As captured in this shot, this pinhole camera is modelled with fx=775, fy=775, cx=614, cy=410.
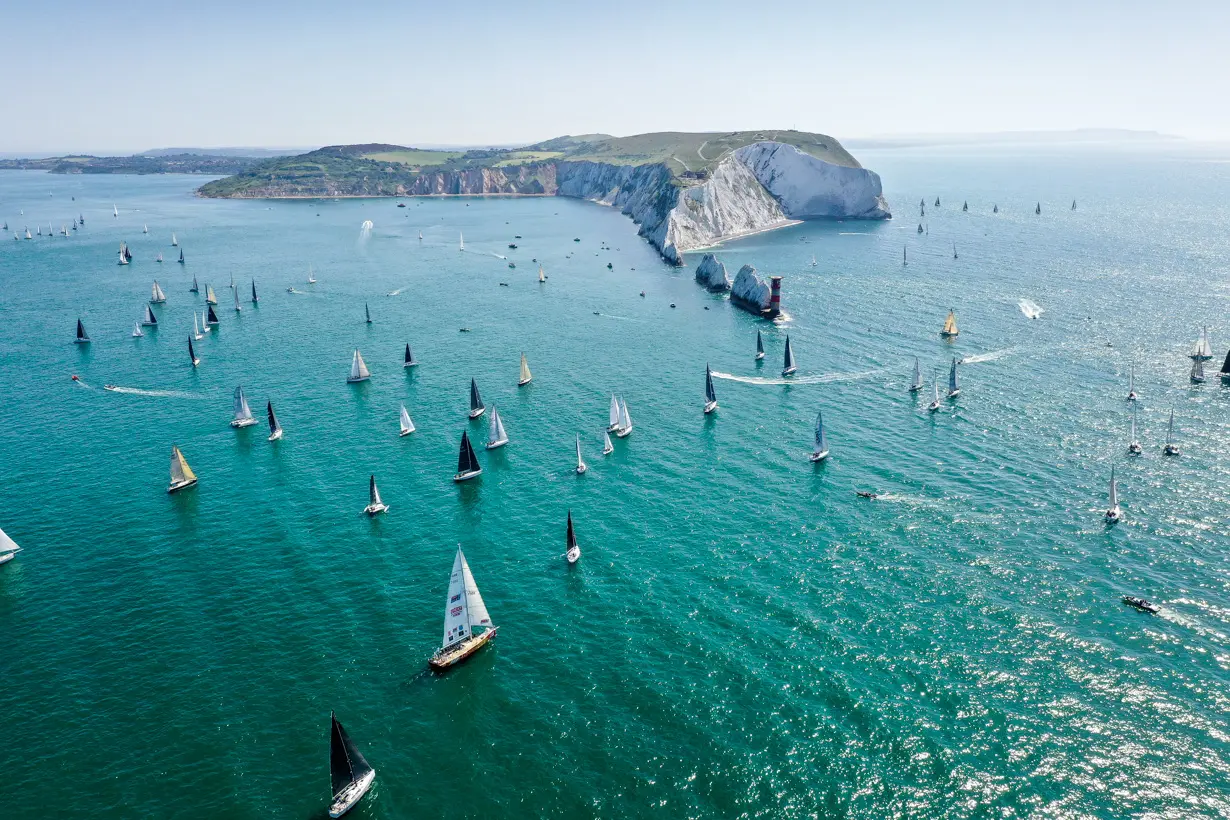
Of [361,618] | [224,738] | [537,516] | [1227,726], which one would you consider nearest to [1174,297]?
[1227,726]

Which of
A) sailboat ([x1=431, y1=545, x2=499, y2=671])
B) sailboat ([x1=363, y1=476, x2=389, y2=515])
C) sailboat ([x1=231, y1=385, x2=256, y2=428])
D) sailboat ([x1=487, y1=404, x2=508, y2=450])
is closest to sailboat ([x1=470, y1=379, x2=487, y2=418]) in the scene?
sailboat ([x1=487, y1=404, x2=508, y2=450])

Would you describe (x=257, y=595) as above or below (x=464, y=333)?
below

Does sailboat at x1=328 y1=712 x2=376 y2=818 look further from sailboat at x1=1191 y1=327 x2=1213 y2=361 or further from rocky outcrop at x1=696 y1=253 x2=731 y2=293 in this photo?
rocky outcrop at x1=696 y1=253 x2=731 y2=293

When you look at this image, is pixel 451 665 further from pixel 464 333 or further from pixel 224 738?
pixel 464 333

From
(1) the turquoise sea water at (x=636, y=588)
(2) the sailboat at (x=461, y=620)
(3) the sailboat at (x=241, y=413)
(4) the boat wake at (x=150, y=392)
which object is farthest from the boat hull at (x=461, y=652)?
(4) the boat wake at (x=150, y=392)

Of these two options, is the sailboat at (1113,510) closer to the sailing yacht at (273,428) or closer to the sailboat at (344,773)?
the sailboat at (344,773)

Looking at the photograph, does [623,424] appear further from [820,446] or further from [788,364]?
[788,364]

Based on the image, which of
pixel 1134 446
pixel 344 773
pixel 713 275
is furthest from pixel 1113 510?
pixel 713 275
